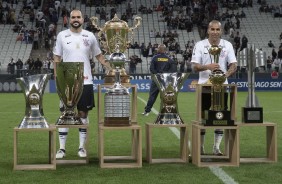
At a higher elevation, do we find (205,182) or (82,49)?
(82,49)

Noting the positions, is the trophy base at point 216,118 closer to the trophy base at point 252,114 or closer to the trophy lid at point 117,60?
the trophy base at point 252,114

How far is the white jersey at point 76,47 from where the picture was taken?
889 centimetres

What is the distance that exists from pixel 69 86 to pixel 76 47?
2.33ft

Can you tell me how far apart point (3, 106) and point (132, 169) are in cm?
1418

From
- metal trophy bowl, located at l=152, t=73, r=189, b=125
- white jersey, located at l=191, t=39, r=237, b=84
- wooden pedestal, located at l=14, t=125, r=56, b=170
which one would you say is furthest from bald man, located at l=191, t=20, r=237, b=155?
wooden pedestal, located at l=14, t=125, r=56, b=170

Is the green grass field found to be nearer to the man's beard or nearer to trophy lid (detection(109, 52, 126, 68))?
trophy lid (detection(109, 52, 126, 68))

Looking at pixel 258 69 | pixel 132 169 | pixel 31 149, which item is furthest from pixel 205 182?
pixel 258 69

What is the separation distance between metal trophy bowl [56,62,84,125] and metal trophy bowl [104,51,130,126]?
42 centimetres

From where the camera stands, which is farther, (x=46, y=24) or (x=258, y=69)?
(x=46, y=24)

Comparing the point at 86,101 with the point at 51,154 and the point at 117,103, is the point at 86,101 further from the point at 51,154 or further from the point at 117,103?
the point at 51,154

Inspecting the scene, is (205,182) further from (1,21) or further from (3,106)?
(1,21)

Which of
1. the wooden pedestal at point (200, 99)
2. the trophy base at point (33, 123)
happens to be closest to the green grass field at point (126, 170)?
the trophy base at point (33, 123)

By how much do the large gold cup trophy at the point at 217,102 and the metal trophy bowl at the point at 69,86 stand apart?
1.59 m

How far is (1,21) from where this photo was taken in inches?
1708
